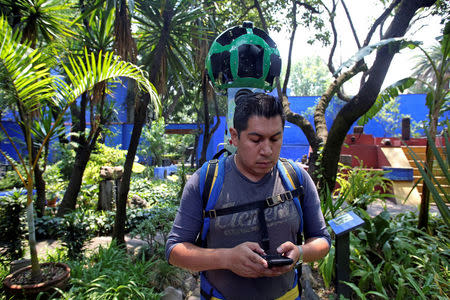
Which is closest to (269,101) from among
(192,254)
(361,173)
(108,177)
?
(192,254)

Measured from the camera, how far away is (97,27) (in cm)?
530

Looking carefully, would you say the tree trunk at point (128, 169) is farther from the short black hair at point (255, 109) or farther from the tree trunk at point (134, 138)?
the short black hair at point (255, 109)

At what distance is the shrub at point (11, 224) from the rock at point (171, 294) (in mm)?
2364

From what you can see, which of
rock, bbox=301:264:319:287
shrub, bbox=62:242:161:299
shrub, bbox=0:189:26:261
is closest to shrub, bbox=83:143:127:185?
shrub, bbox=0:189:26:261

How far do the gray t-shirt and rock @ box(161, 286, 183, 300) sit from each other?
197 cm

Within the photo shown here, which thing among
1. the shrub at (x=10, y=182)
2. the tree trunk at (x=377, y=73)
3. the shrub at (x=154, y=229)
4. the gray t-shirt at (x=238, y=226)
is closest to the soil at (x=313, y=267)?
the shrub at (x=154, y=229)

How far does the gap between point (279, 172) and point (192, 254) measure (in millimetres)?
575

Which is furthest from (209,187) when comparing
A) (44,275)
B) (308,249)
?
(44,275)

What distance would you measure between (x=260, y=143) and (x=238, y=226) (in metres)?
0.38

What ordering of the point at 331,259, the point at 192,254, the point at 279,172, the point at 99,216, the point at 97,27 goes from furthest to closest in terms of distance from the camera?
the point at 99,216, the point at 97,27, the point at 331,259, the point at 279,172, the point at 192,254

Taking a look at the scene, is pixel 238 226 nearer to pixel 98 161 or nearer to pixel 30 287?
pixel 30 287

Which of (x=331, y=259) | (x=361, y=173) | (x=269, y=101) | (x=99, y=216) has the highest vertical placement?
(x=269, y=101)

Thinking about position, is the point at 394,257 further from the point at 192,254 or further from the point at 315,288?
the point at 192,254

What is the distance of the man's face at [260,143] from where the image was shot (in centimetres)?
127
